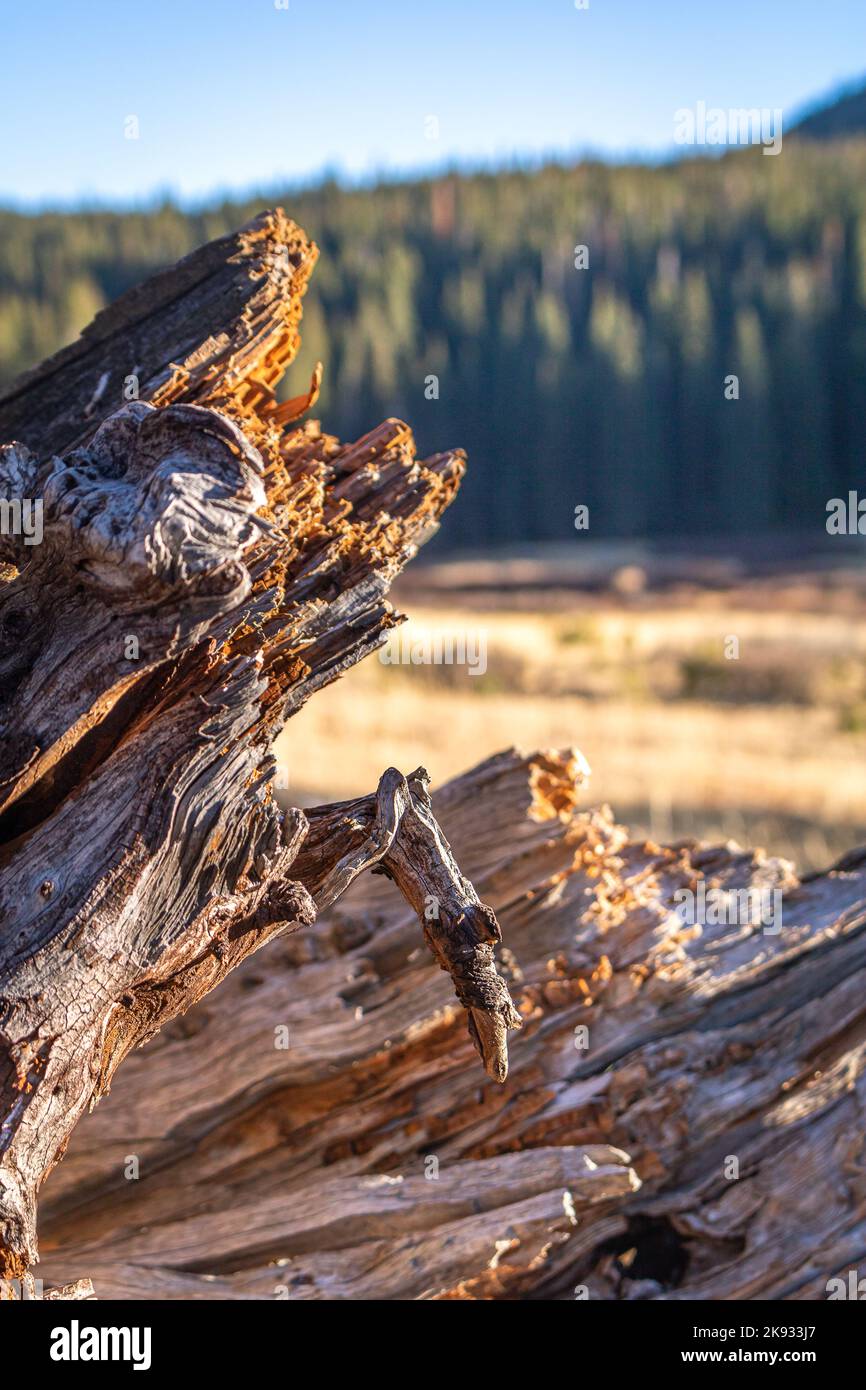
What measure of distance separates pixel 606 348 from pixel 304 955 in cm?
8217

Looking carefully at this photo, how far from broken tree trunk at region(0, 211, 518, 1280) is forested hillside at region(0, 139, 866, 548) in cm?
6720

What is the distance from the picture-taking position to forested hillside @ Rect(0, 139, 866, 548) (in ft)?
267

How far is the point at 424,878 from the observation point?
395cm

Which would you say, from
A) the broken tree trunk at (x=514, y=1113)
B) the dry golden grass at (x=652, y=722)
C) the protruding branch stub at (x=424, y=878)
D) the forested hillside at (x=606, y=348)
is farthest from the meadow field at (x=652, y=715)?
the forested hillside at (x=606, y=348)

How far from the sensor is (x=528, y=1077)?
17.5 ft

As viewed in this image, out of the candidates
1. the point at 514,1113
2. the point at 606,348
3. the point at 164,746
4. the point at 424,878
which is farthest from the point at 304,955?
Answer: the point at 606,348

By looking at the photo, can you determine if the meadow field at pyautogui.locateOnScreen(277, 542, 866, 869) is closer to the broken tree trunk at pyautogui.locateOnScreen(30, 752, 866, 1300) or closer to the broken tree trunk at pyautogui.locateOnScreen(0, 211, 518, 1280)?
the broken tree trunk at pyautogui.locateOnScreen(30, 752, 866, 1300)

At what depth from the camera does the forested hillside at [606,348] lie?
267ft

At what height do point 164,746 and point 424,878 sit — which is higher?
point 164,746

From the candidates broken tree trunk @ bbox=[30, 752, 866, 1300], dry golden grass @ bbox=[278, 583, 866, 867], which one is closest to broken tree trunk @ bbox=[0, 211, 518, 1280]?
broken tree trunk @ bbox=[30, 752, 866, 1300]

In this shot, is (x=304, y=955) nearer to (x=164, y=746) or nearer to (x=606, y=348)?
(x=164, y=746)

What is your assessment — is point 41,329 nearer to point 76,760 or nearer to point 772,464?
point 772,464

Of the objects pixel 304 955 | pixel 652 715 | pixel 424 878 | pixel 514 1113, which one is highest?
pixel 652 715

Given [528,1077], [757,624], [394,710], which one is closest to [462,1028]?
[528,1077]
